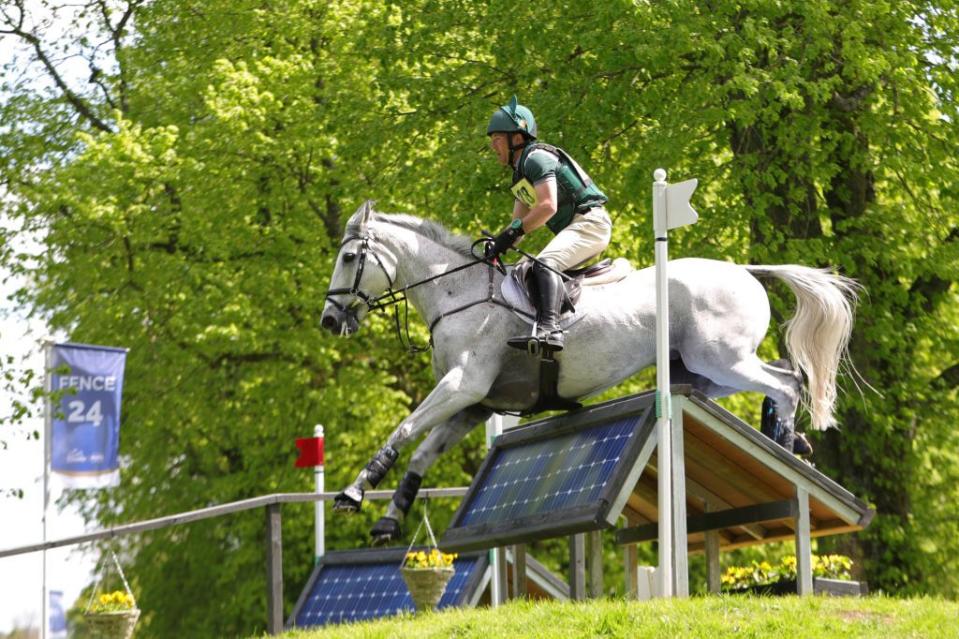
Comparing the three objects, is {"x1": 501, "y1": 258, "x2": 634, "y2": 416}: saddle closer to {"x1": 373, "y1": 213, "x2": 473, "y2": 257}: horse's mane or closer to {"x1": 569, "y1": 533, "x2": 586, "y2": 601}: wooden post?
{"x1": 373, "y1": 213, "x2": 473, "y2": 257}: horse's mane

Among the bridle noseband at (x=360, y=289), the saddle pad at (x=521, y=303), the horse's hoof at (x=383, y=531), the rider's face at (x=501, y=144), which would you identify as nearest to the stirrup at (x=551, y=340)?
the saddle pad at (x=521, y=303)

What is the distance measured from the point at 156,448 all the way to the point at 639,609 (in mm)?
18661

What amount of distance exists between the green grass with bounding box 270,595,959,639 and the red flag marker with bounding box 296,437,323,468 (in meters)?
7.31

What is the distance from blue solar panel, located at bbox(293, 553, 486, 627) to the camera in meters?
14.2

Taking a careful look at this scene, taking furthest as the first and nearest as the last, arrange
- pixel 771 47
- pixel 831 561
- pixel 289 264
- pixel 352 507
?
pixel 289 264, pixel 771 47, pixel 831 561, pixel 352 507

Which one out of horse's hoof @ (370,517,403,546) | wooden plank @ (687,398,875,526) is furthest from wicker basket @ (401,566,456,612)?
wooden plank @ (687,398,875,526)

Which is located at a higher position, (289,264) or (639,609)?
(289,264)

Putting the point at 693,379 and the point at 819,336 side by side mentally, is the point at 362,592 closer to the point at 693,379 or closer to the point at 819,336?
the point at 693,379

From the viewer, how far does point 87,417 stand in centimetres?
1989

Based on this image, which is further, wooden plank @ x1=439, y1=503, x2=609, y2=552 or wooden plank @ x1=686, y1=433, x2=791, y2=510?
wooden plank @ x1=686, y1=433, x2=791, y2=510

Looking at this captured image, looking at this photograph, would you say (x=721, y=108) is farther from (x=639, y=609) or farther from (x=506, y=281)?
(x=639, y=609)

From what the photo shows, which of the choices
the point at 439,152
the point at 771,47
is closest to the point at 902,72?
the point at 771,47

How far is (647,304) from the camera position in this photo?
10.5 meters

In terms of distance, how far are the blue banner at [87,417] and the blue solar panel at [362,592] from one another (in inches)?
176
